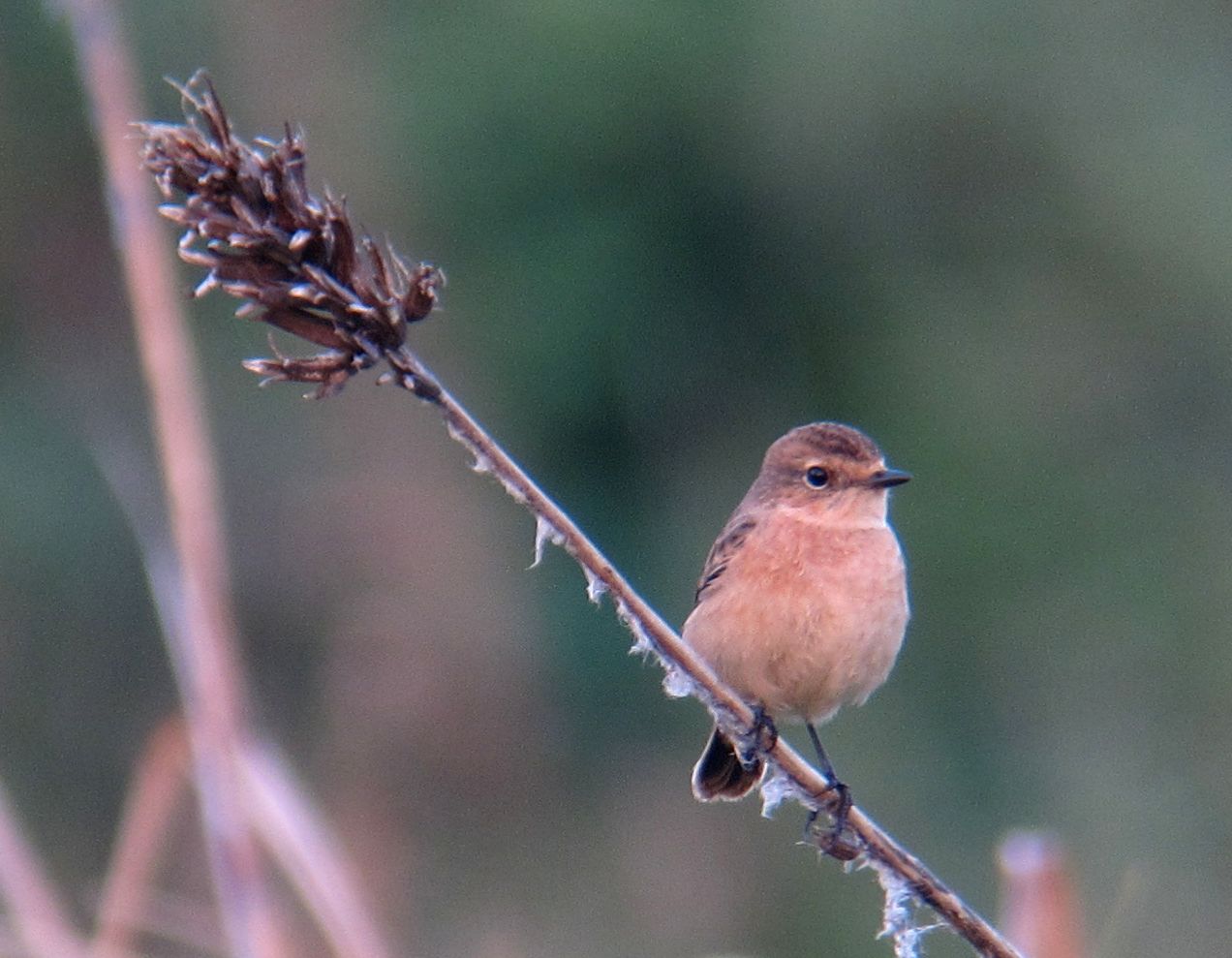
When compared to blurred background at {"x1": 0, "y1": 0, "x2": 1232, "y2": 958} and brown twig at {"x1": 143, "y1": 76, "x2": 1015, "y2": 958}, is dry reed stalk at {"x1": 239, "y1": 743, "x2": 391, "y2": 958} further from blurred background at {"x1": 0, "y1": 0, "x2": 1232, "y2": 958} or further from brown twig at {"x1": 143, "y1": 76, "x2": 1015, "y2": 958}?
blurred background at {"x1": 0, "y1": 0, "x2": 1232, "y2": 958}

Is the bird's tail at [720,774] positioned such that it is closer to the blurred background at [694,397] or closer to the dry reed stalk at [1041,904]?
the dry reed stalk at [1041,904]

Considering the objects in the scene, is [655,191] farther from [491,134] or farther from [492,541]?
[492,541]

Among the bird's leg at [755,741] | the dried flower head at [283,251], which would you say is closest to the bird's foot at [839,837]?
the bird's leg at [755,741]

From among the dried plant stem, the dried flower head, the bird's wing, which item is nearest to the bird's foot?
the dried plant stem

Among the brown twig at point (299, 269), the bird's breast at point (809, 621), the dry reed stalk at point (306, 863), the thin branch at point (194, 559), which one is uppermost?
the brown twig at point (299, 269)

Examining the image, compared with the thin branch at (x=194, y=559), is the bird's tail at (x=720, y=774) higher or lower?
lower

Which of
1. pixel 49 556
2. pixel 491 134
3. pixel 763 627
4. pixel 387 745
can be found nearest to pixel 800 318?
pixel 491 134
